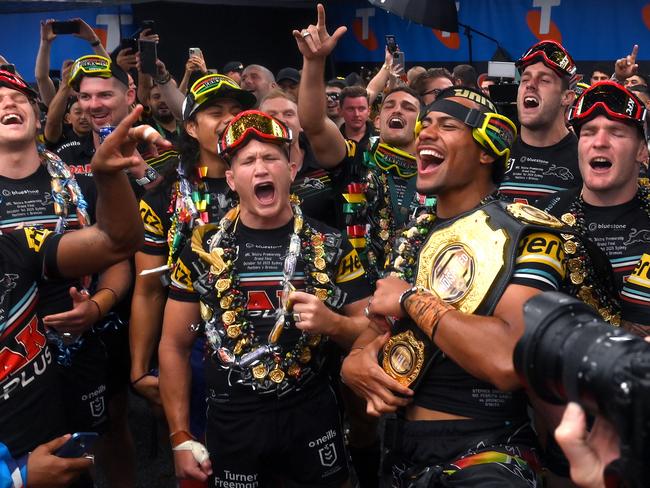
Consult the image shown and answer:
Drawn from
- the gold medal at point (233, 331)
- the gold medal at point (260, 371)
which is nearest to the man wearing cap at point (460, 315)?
the gold medal at point (260, 371)

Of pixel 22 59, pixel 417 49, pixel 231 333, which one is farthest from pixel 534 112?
pixel 22 59

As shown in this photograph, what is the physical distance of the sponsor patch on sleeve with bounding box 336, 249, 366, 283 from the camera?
12.4 ft

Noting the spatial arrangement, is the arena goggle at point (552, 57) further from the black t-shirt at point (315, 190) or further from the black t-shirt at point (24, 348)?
the black t-shirt at point (24, 348)

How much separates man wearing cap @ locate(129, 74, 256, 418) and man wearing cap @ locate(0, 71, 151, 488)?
0.92m

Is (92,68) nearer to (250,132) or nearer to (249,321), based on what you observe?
(250,132)

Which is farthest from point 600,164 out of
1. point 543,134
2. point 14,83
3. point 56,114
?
point 56,114

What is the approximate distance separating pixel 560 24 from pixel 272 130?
9671mm

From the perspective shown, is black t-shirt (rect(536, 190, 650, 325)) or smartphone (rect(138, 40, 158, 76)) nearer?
black t-shirt (rect(536, 190, 650, 325))

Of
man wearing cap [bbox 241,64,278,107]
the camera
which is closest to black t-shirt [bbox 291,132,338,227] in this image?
the camera

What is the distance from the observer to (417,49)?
571 inches

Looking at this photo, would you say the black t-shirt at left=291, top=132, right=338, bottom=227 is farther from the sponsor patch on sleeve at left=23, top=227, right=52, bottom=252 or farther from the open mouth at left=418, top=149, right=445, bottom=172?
the sponsor patch on sleeve at left=23, top=227, right=52, bottom=252

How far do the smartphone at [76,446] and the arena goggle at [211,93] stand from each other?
215cm

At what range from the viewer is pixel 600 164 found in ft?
13.0

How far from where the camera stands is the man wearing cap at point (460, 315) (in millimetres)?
2770
